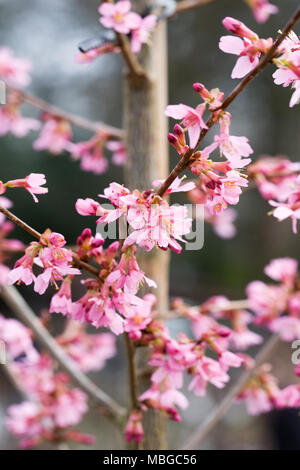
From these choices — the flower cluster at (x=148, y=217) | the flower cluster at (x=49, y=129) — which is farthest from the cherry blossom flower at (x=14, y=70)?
the flower cluster at (x=148, y=217)

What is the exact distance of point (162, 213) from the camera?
508mm

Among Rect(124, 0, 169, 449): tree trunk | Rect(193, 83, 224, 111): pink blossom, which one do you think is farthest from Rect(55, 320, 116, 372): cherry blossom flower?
Rect(193, 83, 224, 111): pink blossom

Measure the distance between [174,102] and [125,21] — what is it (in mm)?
4880

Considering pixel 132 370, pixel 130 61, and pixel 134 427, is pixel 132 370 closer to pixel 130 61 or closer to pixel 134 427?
pixel 134 427

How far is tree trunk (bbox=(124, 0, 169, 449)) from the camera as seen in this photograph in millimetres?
977

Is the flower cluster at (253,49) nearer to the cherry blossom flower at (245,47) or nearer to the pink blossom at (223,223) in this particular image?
the cherry blossom flower at (245,47)

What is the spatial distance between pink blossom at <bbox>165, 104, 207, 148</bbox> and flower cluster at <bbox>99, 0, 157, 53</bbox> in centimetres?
40

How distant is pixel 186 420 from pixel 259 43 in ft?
8.74

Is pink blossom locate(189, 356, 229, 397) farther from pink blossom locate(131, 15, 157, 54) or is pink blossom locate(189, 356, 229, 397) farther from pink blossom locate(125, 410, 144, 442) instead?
pink blossom locate(131, 15, 157, 54)

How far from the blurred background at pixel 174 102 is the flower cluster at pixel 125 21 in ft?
11.3

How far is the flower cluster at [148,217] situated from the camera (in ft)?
1.63
